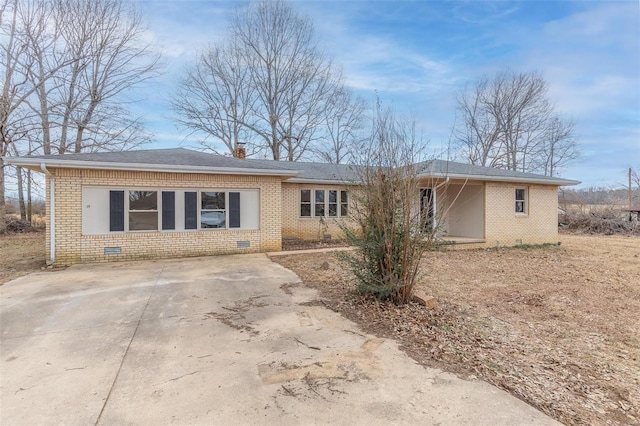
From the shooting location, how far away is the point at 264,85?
2428cm

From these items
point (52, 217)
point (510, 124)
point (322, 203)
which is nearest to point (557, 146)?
point (510, 124)

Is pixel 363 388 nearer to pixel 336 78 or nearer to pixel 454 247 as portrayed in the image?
pixel 454 247

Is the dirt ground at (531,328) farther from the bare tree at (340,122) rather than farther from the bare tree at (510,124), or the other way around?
the bare tree at (510,124)

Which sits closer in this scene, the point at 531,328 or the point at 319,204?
the point at 531,328

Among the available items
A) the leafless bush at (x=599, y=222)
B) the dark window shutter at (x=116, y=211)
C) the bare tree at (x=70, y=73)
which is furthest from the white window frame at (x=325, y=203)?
the leafless bush at (x=599, y=222)

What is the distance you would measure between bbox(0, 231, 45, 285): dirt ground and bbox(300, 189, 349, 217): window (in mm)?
Result: 8502

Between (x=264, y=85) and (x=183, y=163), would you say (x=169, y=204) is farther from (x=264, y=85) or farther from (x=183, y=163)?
(x=264, y=85)

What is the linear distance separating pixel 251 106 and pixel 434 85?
13706mm

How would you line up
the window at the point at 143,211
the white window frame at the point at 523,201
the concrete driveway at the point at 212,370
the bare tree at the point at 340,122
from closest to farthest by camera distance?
the concrete driveway at the point at 212,370 < the window at the point at 143,211 < the white window frame at the point at 523,201 < the bare tree at the point at 340,122

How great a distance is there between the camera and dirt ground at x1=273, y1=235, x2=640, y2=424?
2707 mm

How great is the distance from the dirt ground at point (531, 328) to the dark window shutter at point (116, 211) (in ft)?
15.6

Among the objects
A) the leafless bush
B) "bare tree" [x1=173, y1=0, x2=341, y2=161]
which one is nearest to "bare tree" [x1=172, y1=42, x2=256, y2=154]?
"bare tree" [x1=173, y1=0, x2=341, y2=161]

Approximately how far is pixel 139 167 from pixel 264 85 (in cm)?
1768

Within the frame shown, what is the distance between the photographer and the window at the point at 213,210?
31.8 feet
